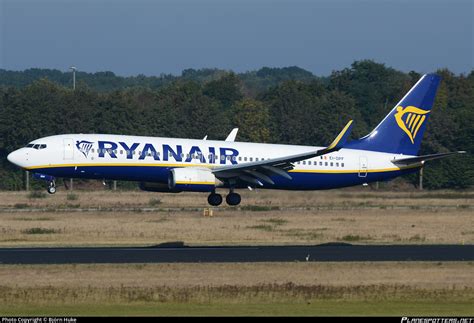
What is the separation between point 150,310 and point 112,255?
1092 centimetres

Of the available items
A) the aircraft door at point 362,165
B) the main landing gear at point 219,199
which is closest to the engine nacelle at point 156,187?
the main landing gear at point 219,199

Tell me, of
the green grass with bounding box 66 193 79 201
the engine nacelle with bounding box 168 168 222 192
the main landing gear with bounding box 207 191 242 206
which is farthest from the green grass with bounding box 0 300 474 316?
the green grass with bounding box 66 193 79 201

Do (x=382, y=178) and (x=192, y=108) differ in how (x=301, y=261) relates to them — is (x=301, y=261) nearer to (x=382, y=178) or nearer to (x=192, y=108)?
(x=382, y=178)

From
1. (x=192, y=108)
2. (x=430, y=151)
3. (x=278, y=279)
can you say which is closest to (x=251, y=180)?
(x=278, y=279)

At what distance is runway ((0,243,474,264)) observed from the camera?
3450 cm

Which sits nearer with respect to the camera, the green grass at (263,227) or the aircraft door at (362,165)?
the green grass at (263,227)

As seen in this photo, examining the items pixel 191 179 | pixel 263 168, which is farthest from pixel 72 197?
pixel 263 168

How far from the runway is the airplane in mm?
8661

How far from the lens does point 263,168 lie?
161 ft

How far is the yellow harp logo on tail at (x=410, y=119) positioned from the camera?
178 ft

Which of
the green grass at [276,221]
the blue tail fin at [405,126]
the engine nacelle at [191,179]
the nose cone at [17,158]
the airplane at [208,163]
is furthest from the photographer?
the blue tail fin at [405,126]

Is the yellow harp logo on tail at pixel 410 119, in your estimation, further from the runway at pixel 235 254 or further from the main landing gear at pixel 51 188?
the main landing gear at pixel 51 188

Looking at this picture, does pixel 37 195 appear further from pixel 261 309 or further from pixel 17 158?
pixel 261 309

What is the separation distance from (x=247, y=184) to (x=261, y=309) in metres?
24.9
